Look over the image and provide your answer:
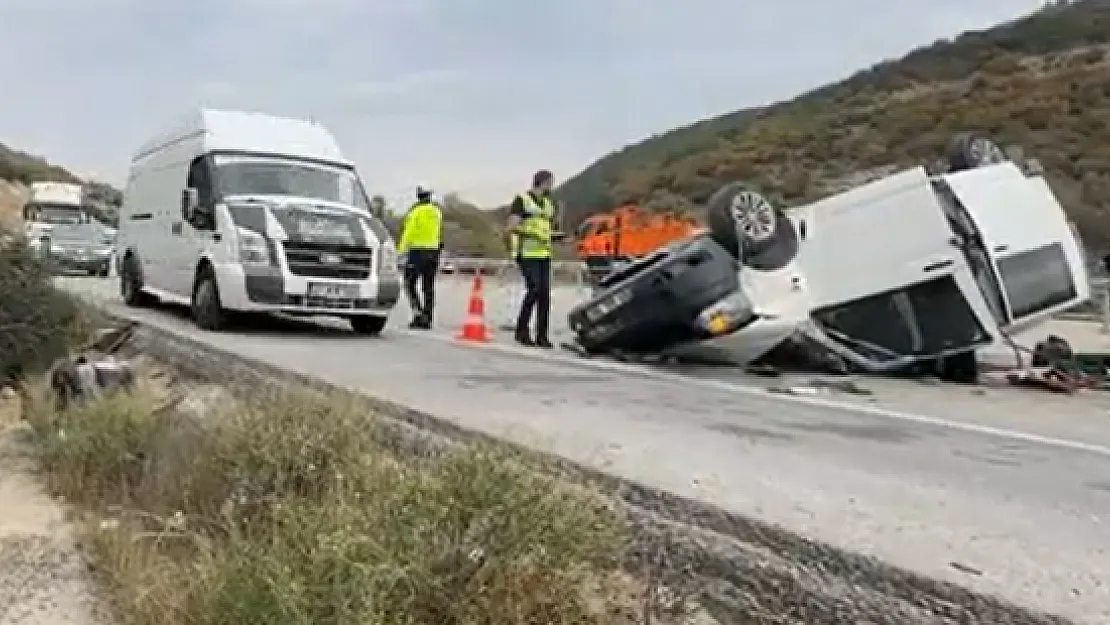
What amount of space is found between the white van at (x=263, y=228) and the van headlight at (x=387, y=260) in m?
0.01

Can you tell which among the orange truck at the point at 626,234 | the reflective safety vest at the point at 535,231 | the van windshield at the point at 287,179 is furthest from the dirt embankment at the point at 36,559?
the orange truck at the point at 626,234

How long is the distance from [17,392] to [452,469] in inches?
269

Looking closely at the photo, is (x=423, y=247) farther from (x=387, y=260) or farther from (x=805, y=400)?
(x=805, y=400)

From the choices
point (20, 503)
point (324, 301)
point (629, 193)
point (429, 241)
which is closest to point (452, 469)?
point (20, 503)

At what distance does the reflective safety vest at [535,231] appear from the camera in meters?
14.0

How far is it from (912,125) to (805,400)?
136 ft

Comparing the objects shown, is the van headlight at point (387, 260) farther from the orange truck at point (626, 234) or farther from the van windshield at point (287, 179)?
the orange truck at point (626, 234)

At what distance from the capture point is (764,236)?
12016 mm

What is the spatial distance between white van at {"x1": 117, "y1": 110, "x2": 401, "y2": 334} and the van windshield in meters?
0.01

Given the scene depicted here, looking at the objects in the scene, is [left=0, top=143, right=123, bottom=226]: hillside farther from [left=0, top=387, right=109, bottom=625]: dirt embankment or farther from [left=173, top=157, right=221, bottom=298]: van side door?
[left=0, top=387, right=109, bottom=625]: dirt embankment

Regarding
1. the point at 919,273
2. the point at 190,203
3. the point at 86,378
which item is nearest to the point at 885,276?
the point at 919,273

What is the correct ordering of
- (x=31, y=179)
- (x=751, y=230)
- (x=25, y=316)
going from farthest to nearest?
(x=31, y=179)
(x=751, y=230)
(x=25, y=316)

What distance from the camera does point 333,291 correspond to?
46.4 ft

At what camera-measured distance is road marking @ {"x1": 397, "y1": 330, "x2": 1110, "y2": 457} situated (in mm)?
8445
